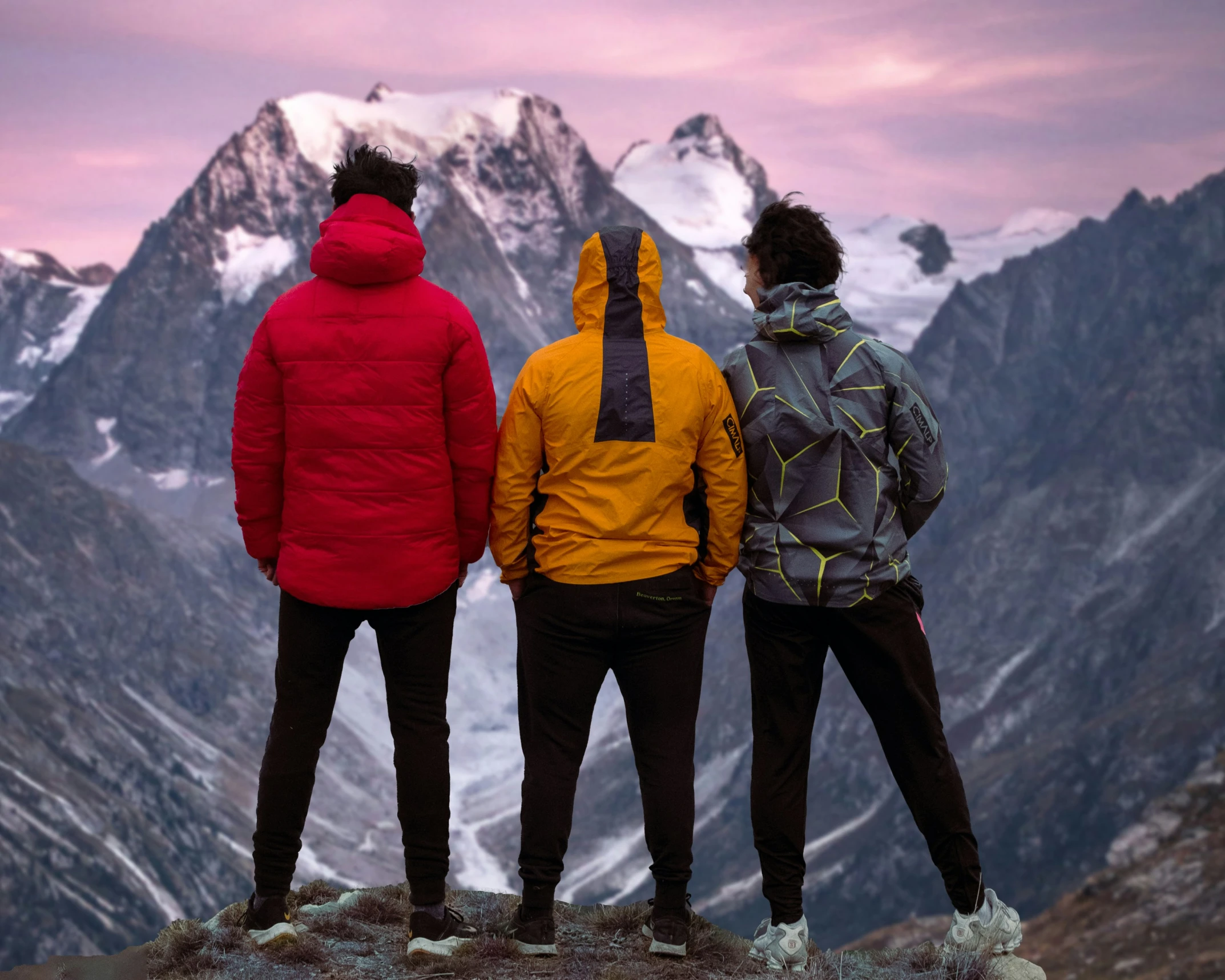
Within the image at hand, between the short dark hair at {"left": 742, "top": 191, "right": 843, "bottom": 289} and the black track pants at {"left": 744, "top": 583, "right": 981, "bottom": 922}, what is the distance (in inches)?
88.3

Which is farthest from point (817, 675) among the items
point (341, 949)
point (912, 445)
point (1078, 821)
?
point (1078, 821)

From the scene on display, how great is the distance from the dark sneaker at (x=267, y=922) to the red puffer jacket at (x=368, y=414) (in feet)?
7.76

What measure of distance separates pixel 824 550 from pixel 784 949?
2.94m

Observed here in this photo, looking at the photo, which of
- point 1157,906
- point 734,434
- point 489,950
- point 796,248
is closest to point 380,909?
point 489,950

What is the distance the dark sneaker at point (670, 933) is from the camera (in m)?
9.14

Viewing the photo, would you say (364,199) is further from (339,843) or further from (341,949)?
(339,843)

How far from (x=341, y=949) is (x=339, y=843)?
189 metres

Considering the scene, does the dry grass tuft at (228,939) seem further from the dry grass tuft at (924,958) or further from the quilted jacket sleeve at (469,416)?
the dry grass tuft at (924,958)

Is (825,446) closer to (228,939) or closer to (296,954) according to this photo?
(296,954)

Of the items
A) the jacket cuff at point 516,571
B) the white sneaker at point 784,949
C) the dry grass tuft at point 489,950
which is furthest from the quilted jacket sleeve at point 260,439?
the white sneaker at point 784,949

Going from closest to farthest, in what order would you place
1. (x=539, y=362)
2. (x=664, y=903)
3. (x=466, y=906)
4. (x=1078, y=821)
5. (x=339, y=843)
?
(x=539, y=362) → (x=664, y=903) → (x=466, y=906) → (x=1078, y=821) → (x=339, y=843)

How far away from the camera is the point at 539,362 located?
8.54 metres

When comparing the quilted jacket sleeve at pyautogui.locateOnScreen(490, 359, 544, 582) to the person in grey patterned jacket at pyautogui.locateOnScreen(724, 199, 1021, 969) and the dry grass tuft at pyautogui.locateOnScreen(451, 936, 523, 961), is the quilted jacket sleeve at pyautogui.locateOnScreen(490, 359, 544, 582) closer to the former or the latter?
the person in grey patterned jacket at pyautogui.locateOnScreen(724, 199, 1021, 969)

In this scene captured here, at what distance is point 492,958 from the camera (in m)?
8.96
